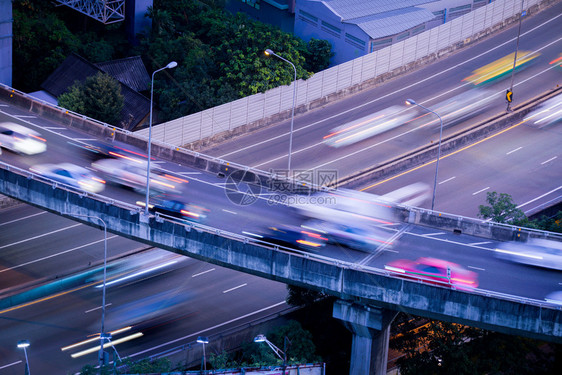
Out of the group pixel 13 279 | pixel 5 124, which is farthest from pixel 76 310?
pixel 5 124

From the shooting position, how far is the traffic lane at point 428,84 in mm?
78006

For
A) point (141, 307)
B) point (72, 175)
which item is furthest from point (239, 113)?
point (141, 307)

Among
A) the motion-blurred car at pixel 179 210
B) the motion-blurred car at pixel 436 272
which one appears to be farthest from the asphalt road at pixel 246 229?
the motion-blurred car at pixel 179 210

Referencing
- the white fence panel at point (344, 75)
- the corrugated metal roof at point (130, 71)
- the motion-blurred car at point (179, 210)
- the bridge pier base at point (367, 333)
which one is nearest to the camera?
the bridge pier base at point (367, 333)

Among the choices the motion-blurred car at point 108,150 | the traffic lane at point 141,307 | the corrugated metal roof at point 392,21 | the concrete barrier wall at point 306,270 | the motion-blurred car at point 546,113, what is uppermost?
the corrugated metal roof at point 392,21

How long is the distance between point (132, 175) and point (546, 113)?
4297cm

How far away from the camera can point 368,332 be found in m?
48.9

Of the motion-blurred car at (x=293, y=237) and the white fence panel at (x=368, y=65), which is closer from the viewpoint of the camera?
the motion-blurred car at (x=293, y=237)

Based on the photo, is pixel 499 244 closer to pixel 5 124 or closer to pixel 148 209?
pixel 148 209

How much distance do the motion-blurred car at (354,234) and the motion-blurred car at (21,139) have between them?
836 inches

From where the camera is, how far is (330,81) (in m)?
82.7

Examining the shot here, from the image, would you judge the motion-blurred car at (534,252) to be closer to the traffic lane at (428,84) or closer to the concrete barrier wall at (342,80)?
the concrete barrier wall at (342,80)

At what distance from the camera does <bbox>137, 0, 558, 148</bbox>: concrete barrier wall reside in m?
76.3

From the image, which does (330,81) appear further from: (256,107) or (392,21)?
(392,21)
